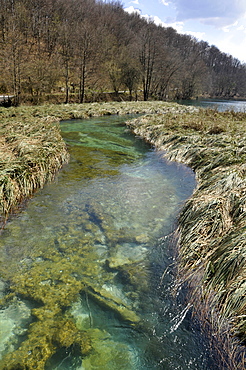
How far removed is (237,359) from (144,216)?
285cm

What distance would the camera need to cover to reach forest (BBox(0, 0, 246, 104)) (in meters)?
24.5

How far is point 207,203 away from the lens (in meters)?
3.98

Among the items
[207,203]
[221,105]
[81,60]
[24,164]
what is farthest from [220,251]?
[221,105]

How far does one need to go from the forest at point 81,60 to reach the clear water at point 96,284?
66.8 feet

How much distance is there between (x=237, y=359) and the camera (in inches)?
80.8

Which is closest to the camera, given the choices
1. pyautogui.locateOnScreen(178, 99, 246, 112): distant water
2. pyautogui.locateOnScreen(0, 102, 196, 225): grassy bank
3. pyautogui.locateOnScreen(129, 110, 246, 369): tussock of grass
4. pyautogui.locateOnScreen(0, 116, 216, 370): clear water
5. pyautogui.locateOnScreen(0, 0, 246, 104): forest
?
pyautogui.locateOnScreen(0, 116, 216, 370): clear water

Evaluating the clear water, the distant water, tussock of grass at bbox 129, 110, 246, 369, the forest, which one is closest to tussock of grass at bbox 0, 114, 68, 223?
the clear water

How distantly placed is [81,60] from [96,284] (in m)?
29.5

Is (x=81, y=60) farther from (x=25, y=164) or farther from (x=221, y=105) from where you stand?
(x=25, y=164)

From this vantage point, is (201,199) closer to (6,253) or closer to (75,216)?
(75,216)

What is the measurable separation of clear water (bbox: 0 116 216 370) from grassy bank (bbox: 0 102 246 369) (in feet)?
0.89

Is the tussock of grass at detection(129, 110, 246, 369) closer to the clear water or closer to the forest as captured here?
the clear water

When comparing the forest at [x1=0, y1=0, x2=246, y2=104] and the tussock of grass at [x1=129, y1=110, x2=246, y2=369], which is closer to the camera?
the tussock of grass at [x1=129, y1=110, x2=246, y2=369]

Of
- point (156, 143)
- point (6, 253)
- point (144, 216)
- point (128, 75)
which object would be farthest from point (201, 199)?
point (128, 75)
